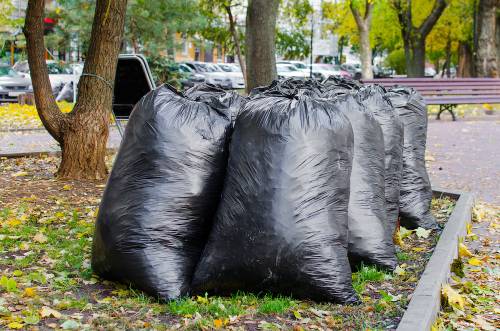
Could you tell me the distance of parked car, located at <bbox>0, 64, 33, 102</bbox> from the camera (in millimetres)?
24297

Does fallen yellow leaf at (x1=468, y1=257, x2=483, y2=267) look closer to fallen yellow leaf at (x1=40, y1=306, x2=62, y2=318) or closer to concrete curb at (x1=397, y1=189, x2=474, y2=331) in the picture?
concrete curb at (x1=397, y1=189, x2=474, y2=331)

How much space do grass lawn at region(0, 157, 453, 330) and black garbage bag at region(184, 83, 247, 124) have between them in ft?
3.78

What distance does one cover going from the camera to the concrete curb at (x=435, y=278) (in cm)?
362

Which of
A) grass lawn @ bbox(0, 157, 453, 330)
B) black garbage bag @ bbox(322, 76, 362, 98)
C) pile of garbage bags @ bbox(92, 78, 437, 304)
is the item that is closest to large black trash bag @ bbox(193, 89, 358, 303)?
pile of garbage bags @ bbox(92, 78, 437, 304)

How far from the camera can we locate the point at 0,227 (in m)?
5.62

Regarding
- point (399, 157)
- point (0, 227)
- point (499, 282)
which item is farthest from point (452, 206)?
point (0, 227)

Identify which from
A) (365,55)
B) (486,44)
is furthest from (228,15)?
(486,44)

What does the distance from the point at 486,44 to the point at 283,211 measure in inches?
765

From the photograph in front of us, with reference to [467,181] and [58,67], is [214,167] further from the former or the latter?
[58,67]

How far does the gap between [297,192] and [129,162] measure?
95 cm

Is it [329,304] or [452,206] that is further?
[452,206]

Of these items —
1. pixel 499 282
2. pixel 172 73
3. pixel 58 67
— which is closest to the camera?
pixel 499 282

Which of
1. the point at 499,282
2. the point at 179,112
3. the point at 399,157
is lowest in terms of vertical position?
the point at 499,282

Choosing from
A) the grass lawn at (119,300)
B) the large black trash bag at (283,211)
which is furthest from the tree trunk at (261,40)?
the large black trash bag at (283,211)
